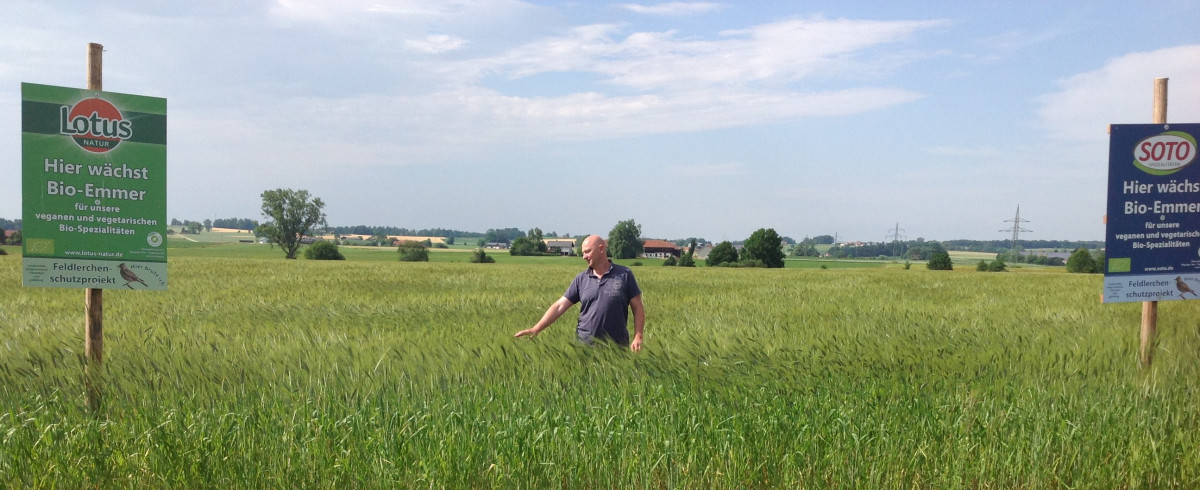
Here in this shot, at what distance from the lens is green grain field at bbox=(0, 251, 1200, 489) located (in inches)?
159

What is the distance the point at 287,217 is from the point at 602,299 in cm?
10151

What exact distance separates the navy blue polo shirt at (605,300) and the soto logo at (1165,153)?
572 cm

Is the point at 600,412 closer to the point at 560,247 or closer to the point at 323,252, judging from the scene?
the point at 323,252

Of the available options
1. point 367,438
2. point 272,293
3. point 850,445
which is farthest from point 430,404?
point 272,293

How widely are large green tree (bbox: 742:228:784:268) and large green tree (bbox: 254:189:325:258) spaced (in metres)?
61.7

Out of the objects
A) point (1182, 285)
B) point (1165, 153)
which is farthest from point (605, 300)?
point (1182, 285)

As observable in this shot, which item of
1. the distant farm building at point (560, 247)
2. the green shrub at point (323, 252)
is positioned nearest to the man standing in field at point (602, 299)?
the green shrub at point (323, 252)

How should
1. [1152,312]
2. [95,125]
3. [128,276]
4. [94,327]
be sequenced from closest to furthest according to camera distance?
[95,125] < [128,276] < [94,327] < [1152,312]

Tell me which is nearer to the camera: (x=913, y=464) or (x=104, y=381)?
(x=913, y=464)

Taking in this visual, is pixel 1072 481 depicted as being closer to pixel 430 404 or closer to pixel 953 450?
pixel 953 450

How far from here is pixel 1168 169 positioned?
24.4ft

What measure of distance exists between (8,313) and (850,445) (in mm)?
14348

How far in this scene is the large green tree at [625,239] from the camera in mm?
80444

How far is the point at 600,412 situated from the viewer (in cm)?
499
